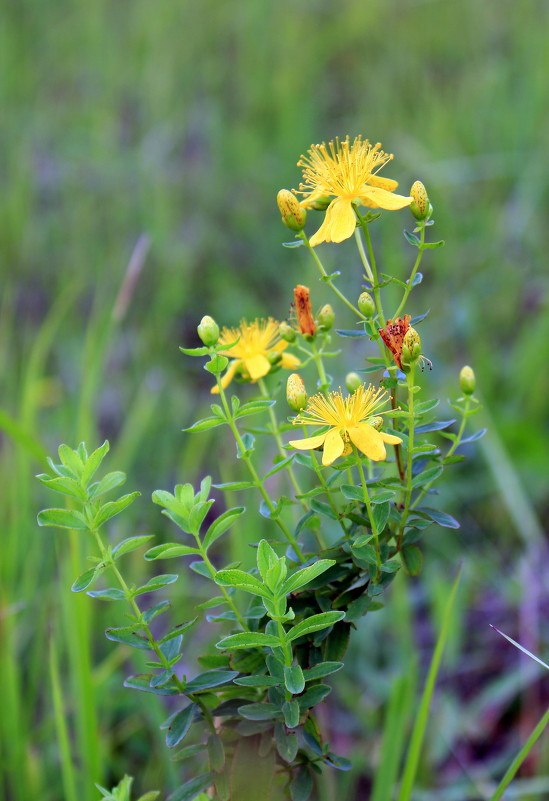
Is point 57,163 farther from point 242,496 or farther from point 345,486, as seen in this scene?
point 345,486

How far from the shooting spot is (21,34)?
11.8 feet

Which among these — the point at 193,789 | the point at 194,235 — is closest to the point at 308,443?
the point at 193,789

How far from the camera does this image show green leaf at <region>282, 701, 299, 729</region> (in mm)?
625

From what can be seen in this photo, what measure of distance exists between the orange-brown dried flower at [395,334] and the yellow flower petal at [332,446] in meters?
0.09

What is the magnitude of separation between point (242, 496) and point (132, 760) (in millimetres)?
715

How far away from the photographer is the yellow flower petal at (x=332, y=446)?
63 centimetres

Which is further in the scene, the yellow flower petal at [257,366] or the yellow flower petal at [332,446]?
the yellow flower petal at [257,366]

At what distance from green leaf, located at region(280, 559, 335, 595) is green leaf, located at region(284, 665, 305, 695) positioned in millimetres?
62

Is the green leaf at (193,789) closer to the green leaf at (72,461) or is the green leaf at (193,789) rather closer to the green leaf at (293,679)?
the green leaf at (293,679)

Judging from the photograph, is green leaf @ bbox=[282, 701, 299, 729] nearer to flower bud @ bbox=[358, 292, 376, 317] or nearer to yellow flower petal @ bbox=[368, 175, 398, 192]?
flower bud @ bbox=[358, 292, 376, 317]

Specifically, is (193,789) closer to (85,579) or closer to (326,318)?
(85,579)

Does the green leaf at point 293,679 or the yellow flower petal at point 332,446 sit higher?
the yellow flower petal at point 332,446

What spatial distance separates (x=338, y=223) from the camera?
70 cm

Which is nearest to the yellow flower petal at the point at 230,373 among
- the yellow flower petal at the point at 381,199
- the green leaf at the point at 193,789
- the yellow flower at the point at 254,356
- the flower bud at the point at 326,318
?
the yellow flower at the point at 254,356
